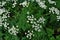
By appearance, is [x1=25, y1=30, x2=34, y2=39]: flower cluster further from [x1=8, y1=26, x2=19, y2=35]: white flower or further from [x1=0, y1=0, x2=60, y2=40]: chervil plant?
[x1=8, y1=26, x2=19, y2=35]: white flower

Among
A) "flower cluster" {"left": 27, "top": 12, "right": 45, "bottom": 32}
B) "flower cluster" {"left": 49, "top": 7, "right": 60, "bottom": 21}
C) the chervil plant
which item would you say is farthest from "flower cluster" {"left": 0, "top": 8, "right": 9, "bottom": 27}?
"flower cluster" {"left": 49, "top": 7, "right": 60, "bottom": 21}

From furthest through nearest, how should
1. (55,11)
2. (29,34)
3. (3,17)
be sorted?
(55,11)
(3,17)
(29,34)

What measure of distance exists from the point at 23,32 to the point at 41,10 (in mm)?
442

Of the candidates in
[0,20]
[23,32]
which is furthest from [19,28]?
[0,20]

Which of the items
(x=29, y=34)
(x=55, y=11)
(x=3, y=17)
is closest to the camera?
(x=29, y=34)

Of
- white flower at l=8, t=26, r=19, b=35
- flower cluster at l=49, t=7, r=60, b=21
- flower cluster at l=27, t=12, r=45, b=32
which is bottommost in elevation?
white flower at l=8, t=26, r=19, b=35

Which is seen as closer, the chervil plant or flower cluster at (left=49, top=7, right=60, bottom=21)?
the chervil plant

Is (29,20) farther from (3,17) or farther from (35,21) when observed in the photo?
(3,17)

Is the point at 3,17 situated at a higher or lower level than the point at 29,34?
higher

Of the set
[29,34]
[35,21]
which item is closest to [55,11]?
[35,21]

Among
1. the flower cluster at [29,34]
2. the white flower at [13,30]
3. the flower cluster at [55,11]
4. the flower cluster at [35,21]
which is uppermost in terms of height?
the flower cluster at [55,11]

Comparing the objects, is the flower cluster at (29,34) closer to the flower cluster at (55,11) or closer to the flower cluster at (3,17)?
the flower cluster at (3,17)

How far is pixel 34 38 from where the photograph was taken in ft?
9.71

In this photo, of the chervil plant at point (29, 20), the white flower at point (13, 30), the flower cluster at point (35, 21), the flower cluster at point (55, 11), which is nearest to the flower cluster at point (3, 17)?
the chervil plant at point (29, 20)
